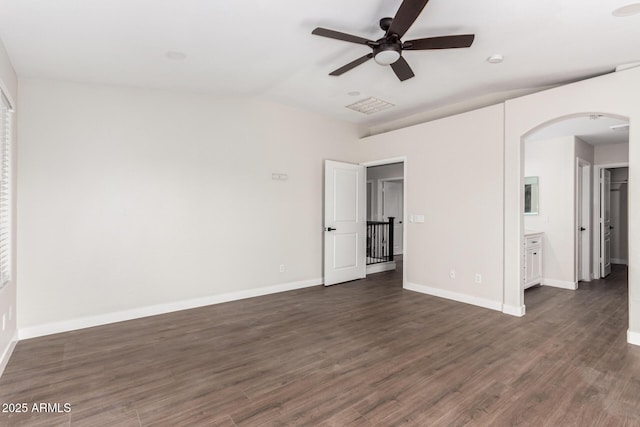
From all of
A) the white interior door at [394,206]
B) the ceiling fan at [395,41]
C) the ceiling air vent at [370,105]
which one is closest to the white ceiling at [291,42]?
the ceiling fan at [395,41]

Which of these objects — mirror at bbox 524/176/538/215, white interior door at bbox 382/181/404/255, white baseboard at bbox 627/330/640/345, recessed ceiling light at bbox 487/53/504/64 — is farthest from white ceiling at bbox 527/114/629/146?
white interior door at bbox 382/181/404/255

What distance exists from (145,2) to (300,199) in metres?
3.43

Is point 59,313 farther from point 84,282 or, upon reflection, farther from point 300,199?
point 300,199

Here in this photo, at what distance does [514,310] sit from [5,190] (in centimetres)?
555

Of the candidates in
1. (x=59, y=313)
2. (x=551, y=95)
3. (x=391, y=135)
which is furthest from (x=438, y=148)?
(x=59, y=313)

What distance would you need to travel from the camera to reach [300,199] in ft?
17.8

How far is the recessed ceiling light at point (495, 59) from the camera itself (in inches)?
131

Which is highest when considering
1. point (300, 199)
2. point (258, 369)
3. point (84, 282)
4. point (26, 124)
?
point (26, 124)

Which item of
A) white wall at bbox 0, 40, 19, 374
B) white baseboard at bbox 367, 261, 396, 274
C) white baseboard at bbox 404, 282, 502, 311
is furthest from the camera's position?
white baseboard at bbox 367, 261, 396, 274

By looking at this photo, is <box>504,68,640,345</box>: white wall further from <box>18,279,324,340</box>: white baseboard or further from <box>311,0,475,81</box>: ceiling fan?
<box>18,279,324,340</box>: white baseboard

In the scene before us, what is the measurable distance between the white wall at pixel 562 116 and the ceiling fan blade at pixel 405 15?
234 cm

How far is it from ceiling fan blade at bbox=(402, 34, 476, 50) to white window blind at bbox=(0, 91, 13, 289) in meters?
3.49

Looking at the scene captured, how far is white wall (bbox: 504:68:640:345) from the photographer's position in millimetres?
3145

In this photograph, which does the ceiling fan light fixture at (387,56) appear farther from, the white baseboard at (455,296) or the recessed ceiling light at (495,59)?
the white baseboard at (455,296)
